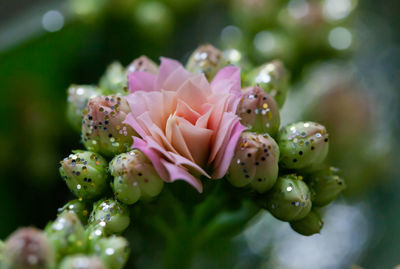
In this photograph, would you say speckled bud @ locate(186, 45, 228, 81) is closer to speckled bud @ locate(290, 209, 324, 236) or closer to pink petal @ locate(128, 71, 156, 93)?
pink petal @ locate(128, 71, 156, 93)

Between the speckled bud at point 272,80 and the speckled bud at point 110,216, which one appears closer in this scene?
the speckled bud at point 110,216

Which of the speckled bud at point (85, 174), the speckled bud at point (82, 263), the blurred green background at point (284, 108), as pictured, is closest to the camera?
the speckled bud at point (82, 263)

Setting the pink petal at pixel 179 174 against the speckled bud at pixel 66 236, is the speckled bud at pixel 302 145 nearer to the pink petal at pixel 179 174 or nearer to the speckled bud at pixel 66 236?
the pink petal at pixel 179 174

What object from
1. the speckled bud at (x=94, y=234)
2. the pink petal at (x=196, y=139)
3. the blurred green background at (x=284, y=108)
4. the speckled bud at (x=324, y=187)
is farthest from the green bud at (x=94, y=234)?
the blurred green background at (x=284, y=108)

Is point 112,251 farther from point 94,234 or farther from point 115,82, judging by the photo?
point 115,82

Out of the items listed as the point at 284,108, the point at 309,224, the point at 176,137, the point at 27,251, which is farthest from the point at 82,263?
the point at 284,108

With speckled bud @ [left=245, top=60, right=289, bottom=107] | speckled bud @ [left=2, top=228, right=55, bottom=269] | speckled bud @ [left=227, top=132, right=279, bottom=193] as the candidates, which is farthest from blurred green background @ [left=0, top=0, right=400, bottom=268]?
speckled bud @ [left=2, top=228, right=55, bottom=269]

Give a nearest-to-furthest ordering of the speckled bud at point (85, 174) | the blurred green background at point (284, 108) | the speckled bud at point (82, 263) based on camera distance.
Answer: the speckled bud at point (82, 263) → the speckled bud at point (85, 174) → the blurred green background at point (284, 108)

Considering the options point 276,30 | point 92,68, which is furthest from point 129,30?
point 276,30
